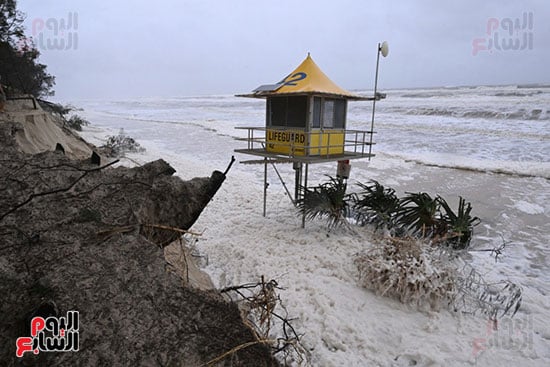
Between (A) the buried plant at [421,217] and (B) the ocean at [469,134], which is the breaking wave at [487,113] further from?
(A) the buried plant at [421,217]

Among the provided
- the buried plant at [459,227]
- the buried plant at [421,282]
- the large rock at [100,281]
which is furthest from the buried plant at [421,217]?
the large rock at [100,281]

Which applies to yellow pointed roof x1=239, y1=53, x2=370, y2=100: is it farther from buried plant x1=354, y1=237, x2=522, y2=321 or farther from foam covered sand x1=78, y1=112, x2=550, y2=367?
buried plant x1=354, y1=237, x2=522, y2=321

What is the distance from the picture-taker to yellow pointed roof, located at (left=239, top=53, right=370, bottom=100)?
821 centimetres

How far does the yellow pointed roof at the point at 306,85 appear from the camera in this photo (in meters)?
8.21

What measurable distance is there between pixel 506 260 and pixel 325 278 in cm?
444

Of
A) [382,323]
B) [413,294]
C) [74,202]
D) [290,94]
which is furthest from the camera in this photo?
[290,94]

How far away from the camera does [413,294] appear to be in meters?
5.00

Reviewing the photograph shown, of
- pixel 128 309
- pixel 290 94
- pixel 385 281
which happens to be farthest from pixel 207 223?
pixel 128 309

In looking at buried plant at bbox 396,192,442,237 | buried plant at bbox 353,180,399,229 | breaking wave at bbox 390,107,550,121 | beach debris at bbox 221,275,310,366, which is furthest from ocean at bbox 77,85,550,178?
beach debris at bbox 221,275,310,366

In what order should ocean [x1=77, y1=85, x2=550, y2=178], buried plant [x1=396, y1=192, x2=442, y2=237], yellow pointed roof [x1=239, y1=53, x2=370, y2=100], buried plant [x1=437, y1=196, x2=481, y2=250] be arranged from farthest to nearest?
1. ocean [x1=77, y1=85, x2=550, y2=178]
2. yellow pointed roof [x1=239, y1=53, x2=370, y2=100]
3. buried plant [x1=396, y1=192, x2=442, y2=237]
4. buried plant [x1=437, y1=196, x2=481, y2=250]

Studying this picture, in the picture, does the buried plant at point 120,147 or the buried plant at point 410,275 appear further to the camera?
the buried plant at point 120,147

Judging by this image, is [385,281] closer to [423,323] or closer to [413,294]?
[413,294]

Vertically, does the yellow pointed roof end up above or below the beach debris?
above

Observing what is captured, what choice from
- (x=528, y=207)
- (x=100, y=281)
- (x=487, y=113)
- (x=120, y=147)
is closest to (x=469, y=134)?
(x=487, y=113)
